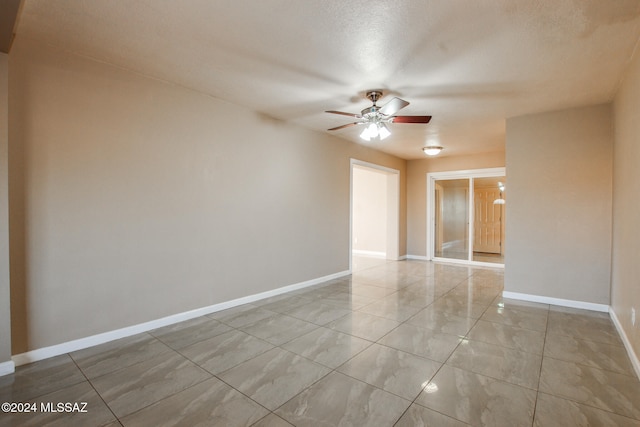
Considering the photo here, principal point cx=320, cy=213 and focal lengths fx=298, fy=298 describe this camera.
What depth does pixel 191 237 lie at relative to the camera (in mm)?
3484

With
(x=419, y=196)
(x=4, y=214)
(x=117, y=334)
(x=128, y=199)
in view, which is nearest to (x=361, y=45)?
(x=128, y=199)

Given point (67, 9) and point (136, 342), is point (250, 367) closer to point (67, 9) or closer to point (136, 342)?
point (136, 342)

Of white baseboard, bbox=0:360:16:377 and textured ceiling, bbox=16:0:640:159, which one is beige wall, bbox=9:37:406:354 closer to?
white baseboard, bbox=0:360:16:377

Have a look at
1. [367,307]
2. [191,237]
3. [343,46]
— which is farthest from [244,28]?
[367,307]

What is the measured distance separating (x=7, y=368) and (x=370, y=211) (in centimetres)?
746

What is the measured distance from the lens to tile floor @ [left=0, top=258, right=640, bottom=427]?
1874 millimetres

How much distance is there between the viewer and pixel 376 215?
8.42 meters

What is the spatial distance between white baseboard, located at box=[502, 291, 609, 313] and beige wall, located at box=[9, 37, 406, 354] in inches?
134

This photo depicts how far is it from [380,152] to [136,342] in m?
5.65

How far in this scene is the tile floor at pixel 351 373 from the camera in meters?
1.87

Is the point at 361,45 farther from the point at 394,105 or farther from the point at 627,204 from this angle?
the point at 627,204

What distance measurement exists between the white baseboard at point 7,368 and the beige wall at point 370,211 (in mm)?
7175

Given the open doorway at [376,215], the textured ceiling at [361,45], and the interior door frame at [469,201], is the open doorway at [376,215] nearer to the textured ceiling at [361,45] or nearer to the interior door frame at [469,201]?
the interior door frame at [469,201]

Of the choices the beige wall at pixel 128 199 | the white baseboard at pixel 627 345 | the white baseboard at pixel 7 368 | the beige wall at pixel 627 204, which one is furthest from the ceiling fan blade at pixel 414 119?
the white baseboard at pixel 7 368
